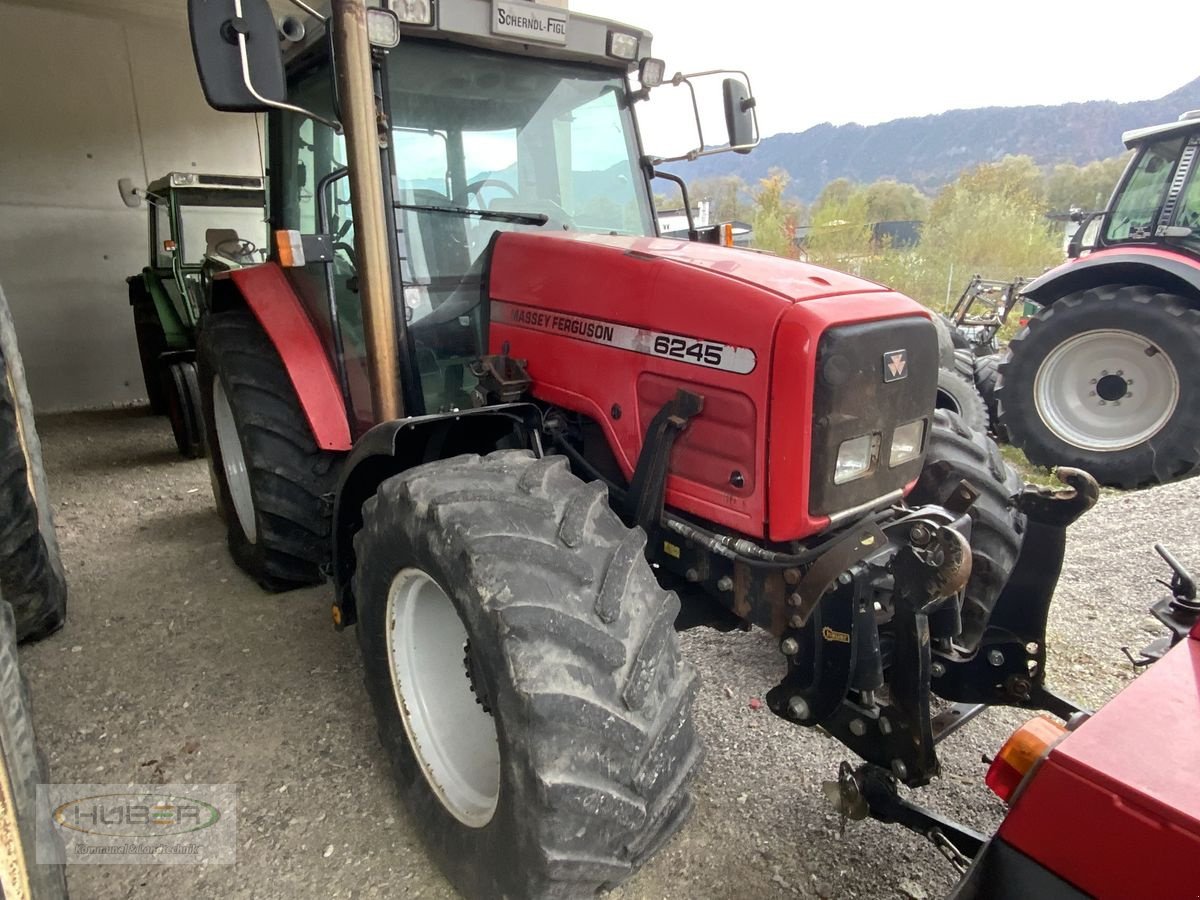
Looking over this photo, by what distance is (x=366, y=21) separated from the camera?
1995 millimetres

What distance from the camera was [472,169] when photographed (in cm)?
247

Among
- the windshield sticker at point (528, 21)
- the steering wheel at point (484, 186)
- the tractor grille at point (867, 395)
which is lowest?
the tractor grille at point (867, 395)

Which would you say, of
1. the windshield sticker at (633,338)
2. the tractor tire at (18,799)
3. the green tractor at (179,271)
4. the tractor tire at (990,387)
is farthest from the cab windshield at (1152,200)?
the green tractor at (179,271)

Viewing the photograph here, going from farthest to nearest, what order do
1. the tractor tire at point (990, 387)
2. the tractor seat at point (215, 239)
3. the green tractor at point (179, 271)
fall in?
the tractor seat at point (215, 239)
the green tractor at point (179, 271)
the tractor tire at point (990, 387)

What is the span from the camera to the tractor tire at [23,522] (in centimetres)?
255

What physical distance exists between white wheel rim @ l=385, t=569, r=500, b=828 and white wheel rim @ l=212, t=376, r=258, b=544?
1657 mm

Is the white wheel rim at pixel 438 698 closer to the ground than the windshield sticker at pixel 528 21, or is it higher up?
closer to the ground

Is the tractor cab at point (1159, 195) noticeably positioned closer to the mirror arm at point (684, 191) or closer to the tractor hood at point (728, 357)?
the mirror arm at point (684, 191)

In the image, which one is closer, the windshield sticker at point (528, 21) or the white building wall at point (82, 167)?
the windshield sticker at point (528, 21)

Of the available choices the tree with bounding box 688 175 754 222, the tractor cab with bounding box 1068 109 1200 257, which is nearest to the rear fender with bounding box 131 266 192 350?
the tractor cab with bounding box 1068 109 1200 257

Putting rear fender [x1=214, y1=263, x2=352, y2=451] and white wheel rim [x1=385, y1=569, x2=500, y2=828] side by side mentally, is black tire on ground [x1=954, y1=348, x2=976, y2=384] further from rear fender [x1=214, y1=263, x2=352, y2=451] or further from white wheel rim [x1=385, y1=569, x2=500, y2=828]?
white wheel rim [x1=385, y1=569, x2=500, y2=828]

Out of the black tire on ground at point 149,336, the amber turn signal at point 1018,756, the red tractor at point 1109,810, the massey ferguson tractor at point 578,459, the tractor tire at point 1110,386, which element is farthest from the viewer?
the black tire on ground at point 149,336

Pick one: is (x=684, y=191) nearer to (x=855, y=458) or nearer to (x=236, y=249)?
(x=855, y=458)

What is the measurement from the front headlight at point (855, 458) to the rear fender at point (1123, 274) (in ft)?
12.9
